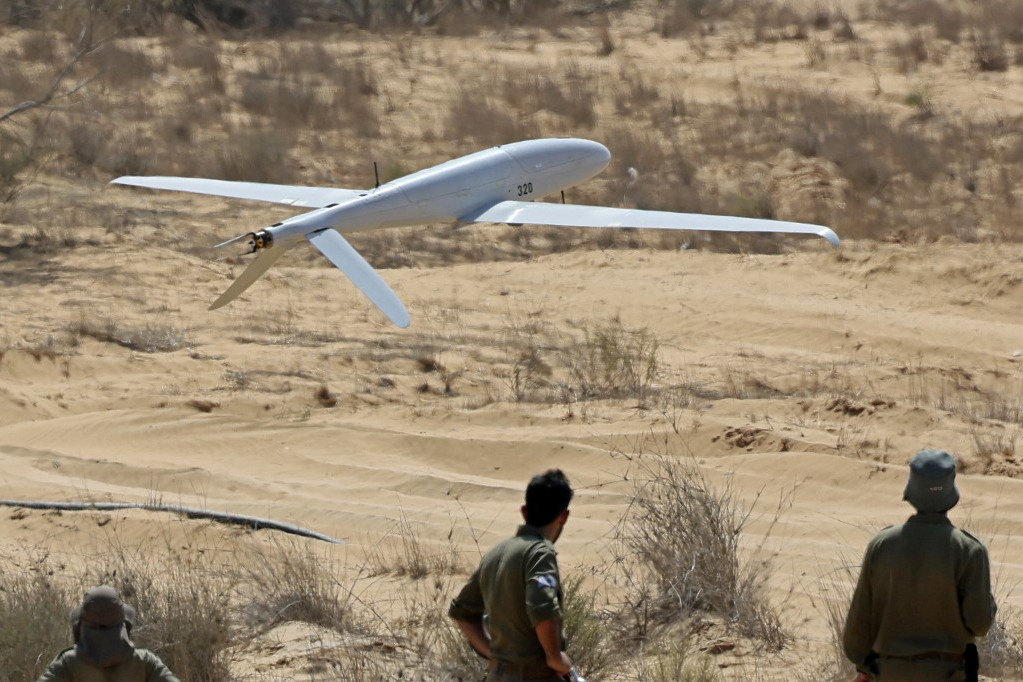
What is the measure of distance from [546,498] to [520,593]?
35 centimetres

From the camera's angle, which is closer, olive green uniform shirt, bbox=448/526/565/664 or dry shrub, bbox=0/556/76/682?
olive green uniform shirt, bbox=448/526/565/664

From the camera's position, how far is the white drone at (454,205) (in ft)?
43.8

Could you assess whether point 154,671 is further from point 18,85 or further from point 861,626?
point 18,85

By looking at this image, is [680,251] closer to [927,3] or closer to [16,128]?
[16,128]

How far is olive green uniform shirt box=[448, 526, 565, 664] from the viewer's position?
5039 millimetres

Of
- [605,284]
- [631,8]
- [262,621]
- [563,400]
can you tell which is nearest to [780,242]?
[605,284]

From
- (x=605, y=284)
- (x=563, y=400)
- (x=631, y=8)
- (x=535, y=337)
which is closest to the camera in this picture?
(x=563, y=400)

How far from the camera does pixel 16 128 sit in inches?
1033

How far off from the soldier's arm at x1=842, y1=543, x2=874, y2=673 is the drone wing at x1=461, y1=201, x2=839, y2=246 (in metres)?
8.39

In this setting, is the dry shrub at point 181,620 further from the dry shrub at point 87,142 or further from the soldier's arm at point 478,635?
the dry shrub at point 87,142

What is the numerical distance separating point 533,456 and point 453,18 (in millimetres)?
26850

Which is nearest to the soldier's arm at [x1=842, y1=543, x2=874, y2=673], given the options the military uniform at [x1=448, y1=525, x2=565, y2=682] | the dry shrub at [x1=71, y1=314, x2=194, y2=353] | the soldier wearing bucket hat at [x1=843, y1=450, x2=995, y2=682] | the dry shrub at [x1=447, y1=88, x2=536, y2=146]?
the soldier wearing bucket hat at [x1=843, y1=450, x2=995, y2=682]

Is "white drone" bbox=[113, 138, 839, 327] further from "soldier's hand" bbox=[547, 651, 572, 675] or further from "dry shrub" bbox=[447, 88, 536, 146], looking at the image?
"dry shrub" bbox=[447, 88, 536, 146]

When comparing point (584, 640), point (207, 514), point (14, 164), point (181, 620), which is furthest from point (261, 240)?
point (14, 164)
